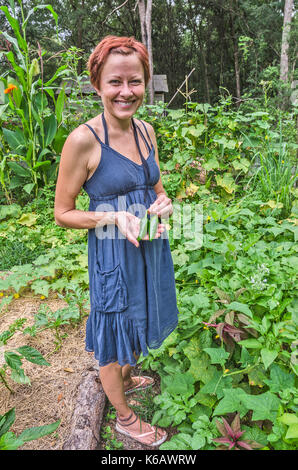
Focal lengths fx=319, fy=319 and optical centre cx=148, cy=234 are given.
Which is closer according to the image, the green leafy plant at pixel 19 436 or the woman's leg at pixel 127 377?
the green leafy plant at pixel 19 436

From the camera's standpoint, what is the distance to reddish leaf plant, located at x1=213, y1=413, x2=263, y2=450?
1.11 m

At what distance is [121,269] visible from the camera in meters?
1.16

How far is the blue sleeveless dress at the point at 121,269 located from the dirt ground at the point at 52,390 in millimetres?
500

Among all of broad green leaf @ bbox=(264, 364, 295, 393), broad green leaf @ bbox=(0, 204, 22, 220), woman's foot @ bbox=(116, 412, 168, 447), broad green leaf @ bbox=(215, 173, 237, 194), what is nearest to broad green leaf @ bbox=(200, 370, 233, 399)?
broad green leaf @ bbox=(264, 364, 295, 393)

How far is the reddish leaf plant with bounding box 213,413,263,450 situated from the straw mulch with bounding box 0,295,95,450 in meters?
0.69

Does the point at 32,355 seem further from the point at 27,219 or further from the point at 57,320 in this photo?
the point at 27,219

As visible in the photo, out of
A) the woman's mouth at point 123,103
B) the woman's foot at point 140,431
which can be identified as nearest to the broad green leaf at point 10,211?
the woman's foot at point 140,431

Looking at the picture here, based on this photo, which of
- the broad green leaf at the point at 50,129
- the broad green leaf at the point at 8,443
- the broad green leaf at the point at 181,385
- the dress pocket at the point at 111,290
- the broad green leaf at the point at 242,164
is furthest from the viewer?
the broad green leaf at the point at 50,129

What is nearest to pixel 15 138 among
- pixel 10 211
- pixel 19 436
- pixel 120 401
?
pixel 10 211

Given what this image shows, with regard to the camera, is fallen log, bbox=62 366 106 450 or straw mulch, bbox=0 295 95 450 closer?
fallen log, bbox=62 366 106 450

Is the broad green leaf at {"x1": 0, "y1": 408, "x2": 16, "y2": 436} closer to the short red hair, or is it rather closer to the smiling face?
the smiling face

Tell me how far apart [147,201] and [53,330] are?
1318 millimetres

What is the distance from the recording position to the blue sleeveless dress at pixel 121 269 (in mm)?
1150

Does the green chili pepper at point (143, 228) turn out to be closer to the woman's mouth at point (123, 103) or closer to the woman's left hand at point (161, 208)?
the woman's left hand at point (161, 208)
